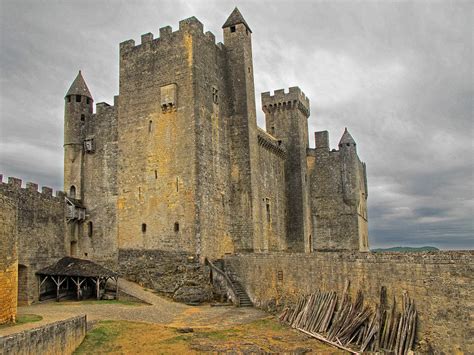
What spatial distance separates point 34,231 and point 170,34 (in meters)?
13.9

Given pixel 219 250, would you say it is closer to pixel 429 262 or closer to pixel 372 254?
pixel 372 254

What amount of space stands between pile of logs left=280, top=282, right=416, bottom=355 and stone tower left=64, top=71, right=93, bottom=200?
18109 millimetres

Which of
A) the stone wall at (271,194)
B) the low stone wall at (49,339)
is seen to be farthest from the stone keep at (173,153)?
the low stone wall at (49,339)

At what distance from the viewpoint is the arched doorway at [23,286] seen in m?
21.5

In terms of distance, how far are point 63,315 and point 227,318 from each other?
681cm

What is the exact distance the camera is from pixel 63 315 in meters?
17.5

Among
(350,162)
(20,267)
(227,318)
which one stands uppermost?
(350,162)

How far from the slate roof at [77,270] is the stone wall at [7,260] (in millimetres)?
7589

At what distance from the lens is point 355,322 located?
1477 centimetres

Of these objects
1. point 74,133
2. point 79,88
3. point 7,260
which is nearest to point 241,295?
point 7,260

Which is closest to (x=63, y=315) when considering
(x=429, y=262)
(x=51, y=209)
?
(x=51, y=209)

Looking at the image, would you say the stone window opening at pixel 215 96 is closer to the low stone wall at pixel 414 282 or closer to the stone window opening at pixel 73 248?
the low stone wall at pixel 414 282

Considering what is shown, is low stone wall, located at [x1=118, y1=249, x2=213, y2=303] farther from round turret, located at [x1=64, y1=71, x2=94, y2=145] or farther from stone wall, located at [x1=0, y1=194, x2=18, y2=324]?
stone wall, located at [x1=0, y1=194, x2=18, y2=324]

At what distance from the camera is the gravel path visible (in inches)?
722
